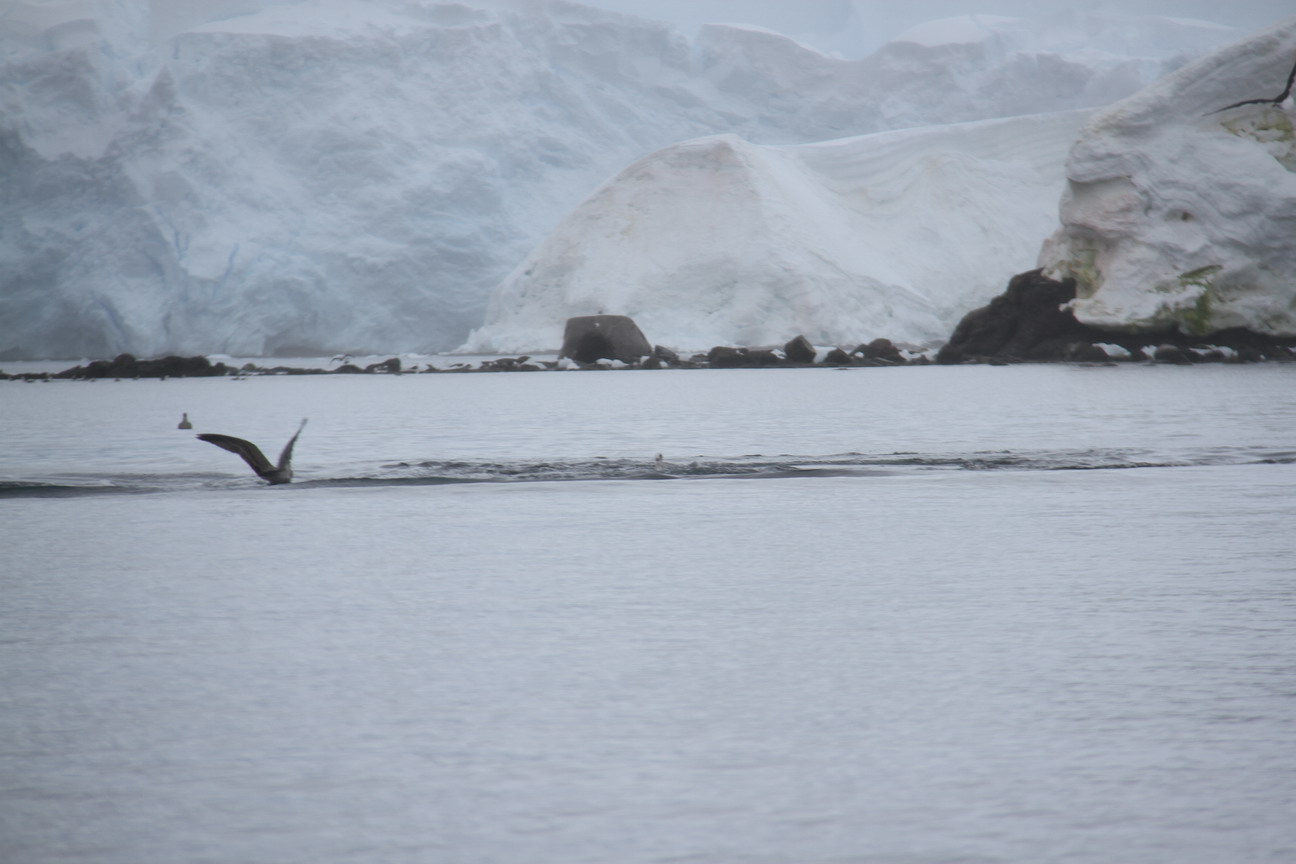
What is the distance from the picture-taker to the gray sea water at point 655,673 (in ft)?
3.87

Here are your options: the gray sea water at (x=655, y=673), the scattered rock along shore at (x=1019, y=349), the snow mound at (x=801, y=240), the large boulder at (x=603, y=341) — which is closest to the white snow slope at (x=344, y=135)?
the snow mound at (x=801, y=240)

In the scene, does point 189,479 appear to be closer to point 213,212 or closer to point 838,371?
point 838,371

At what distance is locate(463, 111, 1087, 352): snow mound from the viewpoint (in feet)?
115

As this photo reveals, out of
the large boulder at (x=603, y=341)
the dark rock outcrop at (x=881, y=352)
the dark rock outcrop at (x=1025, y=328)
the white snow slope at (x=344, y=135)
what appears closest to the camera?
the dark rock outcrop at (x=1025, y=328)

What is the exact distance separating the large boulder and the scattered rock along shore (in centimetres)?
151

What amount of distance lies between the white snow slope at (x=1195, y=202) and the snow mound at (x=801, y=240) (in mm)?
10997

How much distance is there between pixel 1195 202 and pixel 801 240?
14250mm

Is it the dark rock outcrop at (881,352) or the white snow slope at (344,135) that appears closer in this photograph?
the dark rock outcrop at (881,352)

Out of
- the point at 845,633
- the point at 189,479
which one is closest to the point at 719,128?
the point at 189,479

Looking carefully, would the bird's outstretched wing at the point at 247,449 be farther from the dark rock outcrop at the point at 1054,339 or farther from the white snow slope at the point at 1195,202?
the white snow slope at the point at 1195,202

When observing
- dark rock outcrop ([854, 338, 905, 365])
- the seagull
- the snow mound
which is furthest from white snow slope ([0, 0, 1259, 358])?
the seagull

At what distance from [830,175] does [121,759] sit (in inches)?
1673

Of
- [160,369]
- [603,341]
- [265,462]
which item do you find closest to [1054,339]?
[603,341]

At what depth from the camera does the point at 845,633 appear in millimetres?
2076
